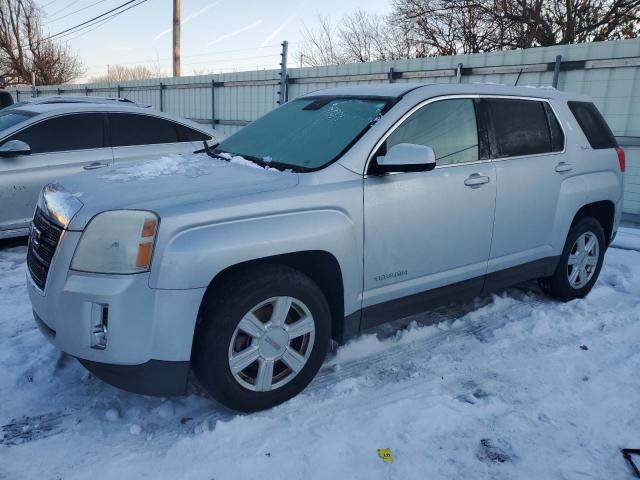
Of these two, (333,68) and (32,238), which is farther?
(333,68)

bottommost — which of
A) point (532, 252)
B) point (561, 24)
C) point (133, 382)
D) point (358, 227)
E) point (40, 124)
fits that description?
point (133, 382)

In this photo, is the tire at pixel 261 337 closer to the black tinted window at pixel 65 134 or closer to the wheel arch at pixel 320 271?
the wheel arch at pixel 320 271

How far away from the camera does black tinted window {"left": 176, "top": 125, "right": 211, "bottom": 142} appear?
652cm

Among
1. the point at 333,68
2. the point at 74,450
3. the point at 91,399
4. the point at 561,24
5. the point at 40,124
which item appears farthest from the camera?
the point at 561,24

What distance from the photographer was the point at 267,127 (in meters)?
3.95

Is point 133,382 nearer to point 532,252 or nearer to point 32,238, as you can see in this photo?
point 32,238

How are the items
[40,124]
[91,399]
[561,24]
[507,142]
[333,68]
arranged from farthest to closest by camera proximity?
[561,24] < [333,68] < [40,124] < [507,142] < [91,399]

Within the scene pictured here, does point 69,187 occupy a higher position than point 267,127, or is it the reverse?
point 267,127

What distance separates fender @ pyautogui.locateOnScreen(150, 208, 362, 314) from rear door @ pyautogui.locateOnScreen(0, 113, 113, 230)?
3.31m

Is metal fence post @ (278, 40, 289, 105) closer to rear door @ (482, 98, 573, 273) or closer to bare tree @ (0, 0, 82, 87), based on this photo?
rear door @ (482, 98, 573, 273)

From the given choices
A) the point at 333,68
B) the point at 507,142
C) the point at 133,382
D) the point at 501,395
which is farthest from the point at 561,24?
the point at 133,382

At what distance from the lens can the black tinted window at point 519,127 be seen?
151 inches

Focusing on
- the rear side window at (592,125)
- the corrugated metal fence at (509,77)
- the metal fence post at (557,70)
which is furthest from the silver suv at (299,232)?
the metal fence post at (557,70)

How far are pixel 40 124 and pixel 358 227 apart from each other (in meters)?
4.43
